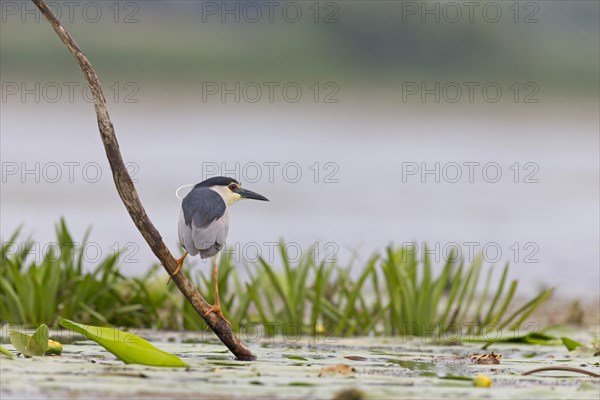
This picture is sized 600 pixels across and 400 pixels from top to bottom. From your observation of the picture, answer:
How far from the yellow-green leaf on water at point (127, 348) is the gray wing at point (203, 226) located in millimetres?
424

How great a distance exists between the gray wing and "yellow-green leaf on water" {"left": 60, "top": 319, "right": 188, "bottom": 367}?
1.39 ft

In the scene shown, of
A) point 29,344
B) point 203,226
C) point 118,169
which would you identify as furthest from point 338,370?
point 29,344

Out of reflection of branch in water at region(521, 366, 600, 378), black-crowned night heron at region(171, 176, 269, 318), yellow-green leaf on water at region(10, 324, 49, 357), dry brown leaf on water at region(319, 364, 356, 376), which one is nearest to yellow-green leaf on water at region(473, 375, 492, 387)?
reflection of branch in water at region(521, 366, 600, 378)

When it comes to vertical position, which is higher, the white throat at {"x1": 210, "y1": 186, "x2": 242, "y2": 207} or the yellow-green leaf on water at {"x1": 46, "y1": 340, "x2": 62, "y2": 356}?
the white throat at {"x1": 210, "y1": 186, "x2": 242, "y2": 207}

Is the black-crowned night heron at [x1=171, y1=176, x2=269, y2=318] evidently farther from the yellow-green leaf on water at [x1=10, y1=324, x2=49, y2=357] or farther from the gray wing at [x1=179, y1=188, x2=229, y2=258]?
the yellow-green leaf on water at [x1=10, y1=324, x2=49, y2=357]

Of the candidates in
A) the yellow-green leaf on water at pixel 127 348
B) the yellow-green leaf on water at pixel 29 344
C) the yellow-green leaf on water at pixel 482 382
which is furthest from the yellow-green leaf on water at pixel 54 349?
the yellow-green leaf on water at pixel 482 382

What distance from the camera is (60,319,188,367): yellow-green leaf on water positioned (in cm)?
466

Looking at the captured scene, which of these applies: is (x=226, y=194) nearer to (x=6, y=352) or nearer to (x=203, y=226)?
(x=203, y=226)

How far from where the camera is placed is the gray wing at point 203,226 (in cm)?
479

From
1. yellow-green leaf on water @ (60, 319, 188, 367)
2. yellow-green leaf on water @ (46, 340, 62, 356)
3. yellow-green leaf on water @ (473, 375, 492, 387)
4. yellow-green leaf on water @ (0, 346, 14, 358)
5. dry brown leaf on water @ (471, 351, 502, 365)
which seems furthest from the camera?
dry brown leaf on water @ (471, 351, 502, 365)

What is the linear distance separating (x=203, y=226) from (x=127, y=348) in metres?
0.56

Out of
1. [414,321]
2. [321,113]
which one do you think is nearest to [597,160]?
[321,113]

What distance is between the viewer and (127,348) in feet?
15.4

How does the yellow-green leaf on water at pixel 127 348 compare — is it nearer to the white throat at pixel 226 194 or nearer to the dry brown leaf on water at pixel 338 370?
the dry brown leaf on water at pixel 338 370
